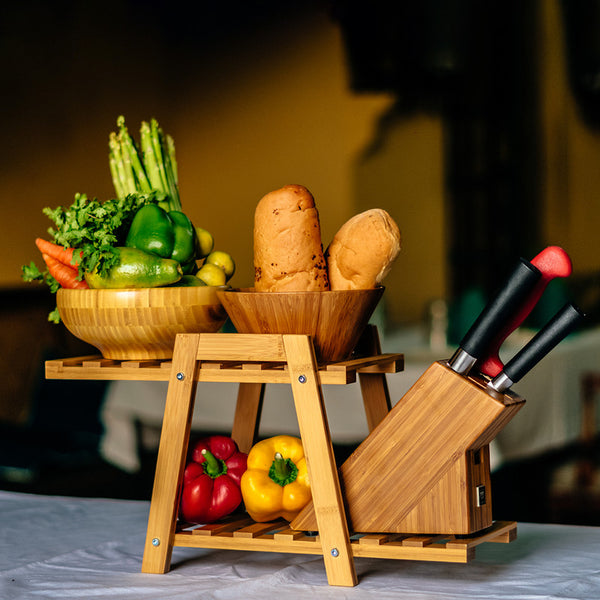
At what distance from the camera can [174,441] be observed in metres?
1.49

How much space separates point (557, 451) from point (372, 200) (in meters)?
0.69

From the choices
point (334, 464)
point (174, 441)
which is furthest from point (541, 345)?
point (174, 441)

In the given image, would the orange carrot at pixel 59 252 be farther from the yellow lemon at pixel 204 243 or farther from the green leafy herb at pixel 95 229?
the yellow lemon at pixel 204 243

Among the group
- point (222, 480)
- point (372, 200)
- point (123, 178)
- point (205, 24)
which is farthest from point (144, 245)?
point (205, 24)

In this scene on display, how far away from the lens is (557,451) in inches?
77.1

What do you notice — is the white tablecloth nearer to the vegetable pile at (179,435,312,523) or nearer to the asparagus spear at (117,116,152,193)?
the vegetable pile at (179,435,312,523)

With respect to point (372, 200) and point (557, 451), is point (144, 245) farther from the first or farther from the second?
point (557, 451)

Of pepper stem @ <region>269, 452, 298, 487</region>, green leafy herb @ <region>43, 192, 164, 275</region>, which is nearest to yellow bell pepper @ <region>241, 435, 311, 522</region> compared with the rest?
pepper stem @ <region>269, 452, 298, 487</region>

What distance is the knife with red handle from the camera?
51.1 inches

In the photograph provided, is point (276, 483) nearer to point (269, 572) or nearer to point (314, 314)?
point (269, 572)

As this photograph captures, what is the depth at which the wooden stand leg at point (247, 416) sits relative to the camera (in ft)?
5.91

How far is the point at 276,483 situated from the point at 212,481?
121 mm

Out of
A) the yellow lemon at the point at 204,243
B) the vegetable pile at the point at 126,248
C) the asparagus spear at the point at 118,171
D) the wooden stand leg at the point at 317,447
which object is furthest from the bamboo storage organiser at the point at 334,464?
the asparagus spear at the point at 118,171

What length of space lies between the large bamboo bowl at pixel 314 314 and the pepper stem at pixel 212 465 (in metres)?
0.26
